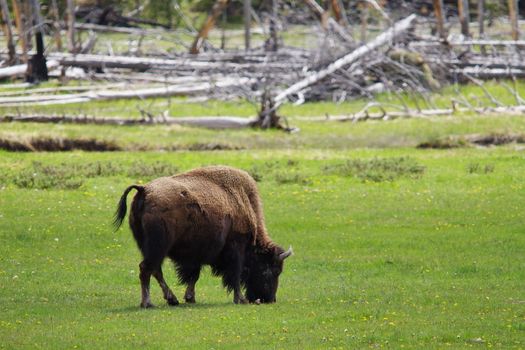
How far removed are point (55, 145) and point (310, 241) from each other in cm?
1089

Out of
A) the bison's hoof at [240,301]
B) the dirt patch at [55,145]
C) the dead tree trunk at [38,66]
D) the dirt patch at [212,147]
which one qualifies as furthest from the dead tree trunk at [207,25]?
the bison's hoof at [240,301]

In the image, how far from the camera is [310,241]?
17.6m

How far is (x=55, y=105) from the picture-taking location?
31453mm

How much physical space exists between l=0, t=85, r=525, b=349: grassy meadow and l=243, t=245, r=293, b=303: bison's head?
0.27 meters

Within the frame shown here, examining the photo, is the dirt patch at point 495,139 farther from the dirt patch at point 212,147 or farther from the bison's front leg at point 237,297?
the bison's front leg at point 237,297

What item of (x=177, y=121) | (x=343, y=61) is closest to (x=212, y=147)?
(x=177, y=121)

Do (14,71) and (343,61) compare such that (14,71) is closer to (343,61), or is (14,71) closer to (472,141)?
(343,61)

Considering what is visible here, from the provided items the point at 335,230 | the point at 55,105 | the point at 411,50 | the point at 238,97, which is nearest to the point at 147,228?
the point at 335,230

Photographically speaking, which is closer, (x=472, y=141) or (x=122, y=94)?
(x=472, y=141)

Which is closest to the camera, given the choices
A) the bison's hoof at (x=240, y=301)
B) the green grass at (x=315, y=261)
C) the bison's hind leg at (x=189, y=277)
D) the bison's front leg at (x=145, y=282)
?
the green grass at (x=315, y=261)

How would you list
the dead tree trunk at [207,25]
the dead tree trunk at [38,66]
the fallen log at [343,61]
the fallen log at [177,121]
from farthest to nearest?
the dead tree trunk at [207,25]
the dead tree trunk at [38,66]
the fallen log at [343,61]
the fallen log at [177,121]

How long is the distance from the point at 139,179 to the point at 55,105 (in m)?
9.80

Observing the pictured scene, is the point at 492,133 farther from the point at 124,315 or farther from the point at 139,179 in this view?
the point at 124,315

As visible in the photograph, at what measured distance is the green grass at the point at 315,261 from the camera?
11.0m
